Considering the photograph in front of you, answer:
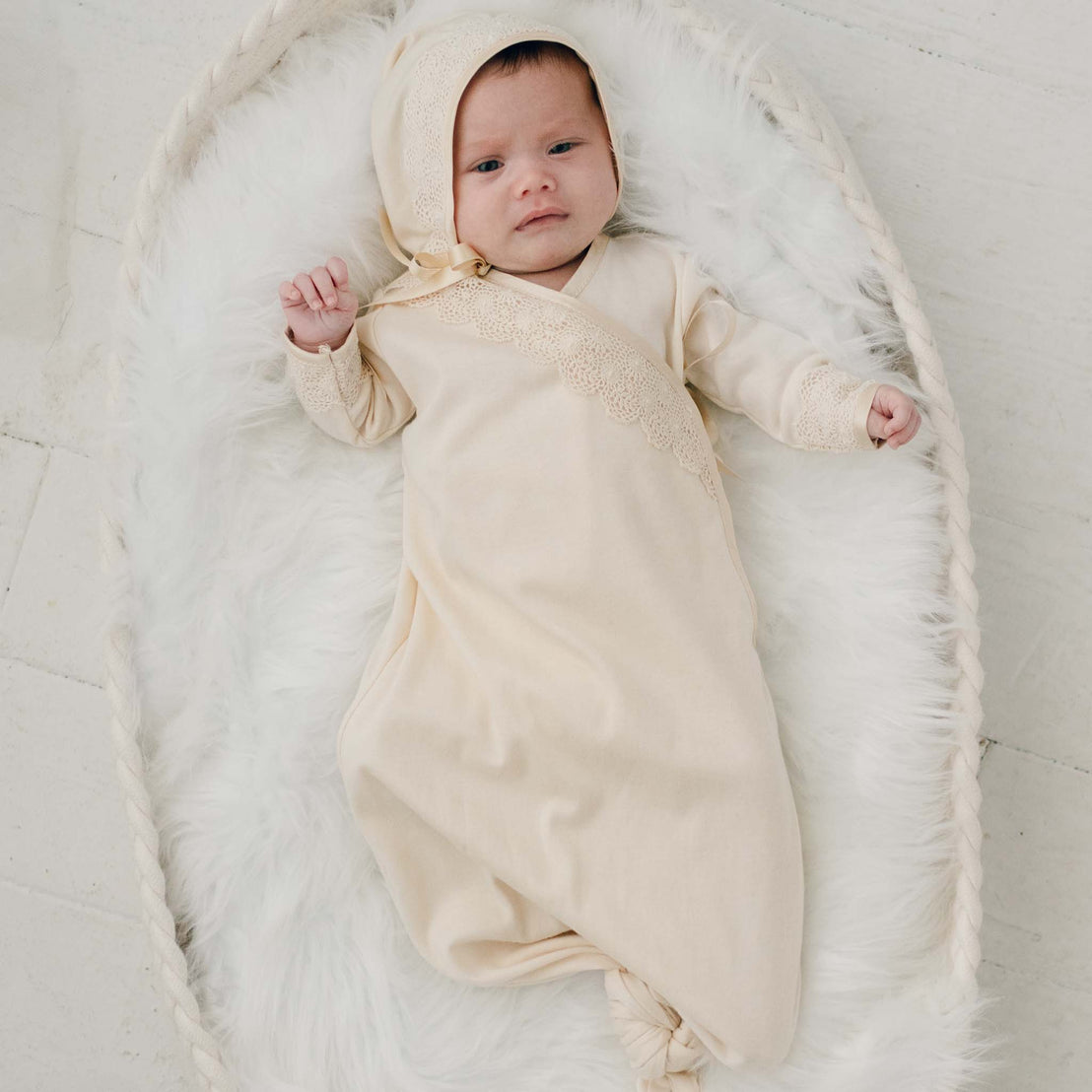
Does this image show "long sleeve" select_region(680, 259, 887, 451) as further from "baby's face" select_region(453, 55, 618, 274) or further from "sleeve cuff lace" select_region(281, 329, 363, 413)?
"sleeve cuff lace" select_region(281, 329, 363, 413)

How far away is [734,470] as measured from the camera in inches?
52.9

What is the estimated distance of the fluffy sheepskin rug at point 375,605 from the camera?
120 cm

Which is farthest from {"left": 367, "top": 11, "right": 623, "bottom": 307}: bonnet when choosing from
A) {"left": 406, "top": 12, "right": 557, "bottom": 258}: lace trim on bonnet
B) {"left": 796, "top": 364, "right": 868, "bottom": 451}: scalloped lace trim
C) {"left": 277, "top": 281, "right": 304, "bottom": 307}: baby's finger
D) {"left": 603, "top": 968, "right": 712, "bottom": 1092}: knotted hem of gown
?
{"left": 603, "top": 968, "right": 712, "bottom": 1092}: knotted hem of gown

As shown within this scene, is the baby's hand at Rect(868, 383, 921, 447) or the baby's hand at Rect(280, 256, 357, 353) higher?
the baby's hand at Rect(868, 383, 921, 447)

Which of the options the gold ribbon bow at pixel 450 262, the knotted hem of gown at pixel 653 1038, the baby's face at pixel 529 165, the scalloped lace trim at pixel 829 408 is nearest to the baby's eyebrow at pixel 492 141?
the baby's face at pixel 529 165

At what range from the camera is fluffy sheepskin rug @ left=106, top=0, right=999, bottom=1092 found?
120 cm

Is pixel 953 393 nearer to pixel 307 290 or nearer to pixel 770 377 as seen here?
pixel 770 377

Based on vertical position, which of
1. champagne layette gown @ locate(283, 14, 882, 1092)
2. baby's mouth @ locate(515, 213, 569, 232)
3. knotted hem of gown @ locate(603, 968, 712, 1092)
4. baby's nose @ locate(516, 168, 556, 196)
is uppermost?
baby's nose @ locate(516, 168, 556, 196)

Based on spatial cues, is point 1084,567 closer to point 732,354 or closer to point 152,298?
point 732,354

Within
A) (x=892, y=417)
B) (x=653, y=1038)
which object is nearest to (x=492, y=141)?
(x=892, y=417)

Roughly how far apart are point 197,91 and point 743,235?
2.17 feet

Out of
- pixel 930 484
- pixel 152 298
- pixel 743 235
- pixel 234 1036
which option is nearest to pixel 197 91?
pixel 152 298

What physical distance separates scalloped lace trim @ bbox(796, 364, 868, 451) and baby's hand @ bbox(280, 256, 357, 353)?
52 centimetres

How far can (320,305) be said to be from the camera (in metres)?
1.22
